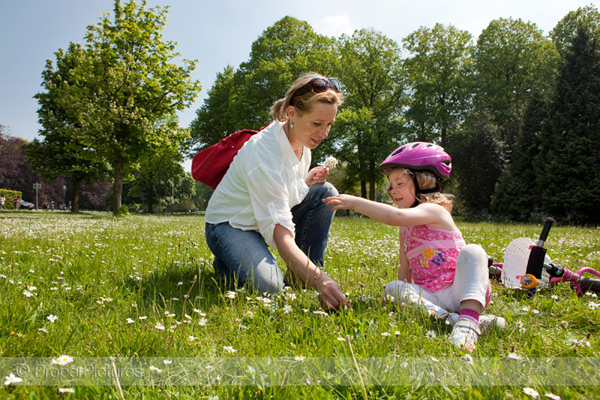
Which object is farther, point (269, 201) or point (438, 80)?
point (438, 80)

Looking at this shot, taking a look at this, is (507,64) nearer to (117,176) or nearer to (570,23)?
(570,23)

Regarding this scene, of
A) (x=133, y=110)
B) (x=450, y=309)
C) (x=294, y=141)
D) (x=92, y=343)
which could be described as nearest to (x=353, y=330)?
(x=450, y=309)

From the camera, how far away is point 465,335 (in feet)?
7.50

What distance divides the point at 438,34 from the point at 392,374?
40.2 metres

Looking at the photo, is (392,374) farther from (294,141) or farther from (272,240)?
(294,141)

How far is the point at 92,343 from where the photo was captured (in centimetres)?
215

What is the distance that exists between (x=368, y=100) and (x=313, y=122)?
3543cm

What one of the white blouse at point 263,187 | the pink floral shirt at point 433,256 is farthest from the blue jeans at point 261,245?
the pink floral shirt at point 433,256

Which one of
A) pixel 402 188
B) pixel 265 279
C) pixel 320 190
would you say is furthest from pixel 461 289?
pixel 320 190

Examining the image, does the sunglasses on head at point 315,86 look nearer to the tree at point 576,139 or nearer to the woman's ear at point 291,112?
the woman's ear at point 291,112

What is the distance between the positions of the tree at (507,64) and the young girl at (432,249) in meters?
35.3

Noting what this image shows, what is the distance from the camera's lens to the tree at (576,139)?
20.9 meters

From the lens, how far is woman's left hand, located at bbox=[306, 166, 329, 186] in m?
4.25

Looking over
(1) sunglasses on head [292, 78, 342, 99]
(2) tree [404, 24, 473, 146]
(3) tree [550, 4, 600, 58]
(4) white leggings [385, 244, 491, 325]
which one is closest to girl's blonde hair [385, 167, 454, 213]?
(4) white leggings [385, 244, 491, 325]
